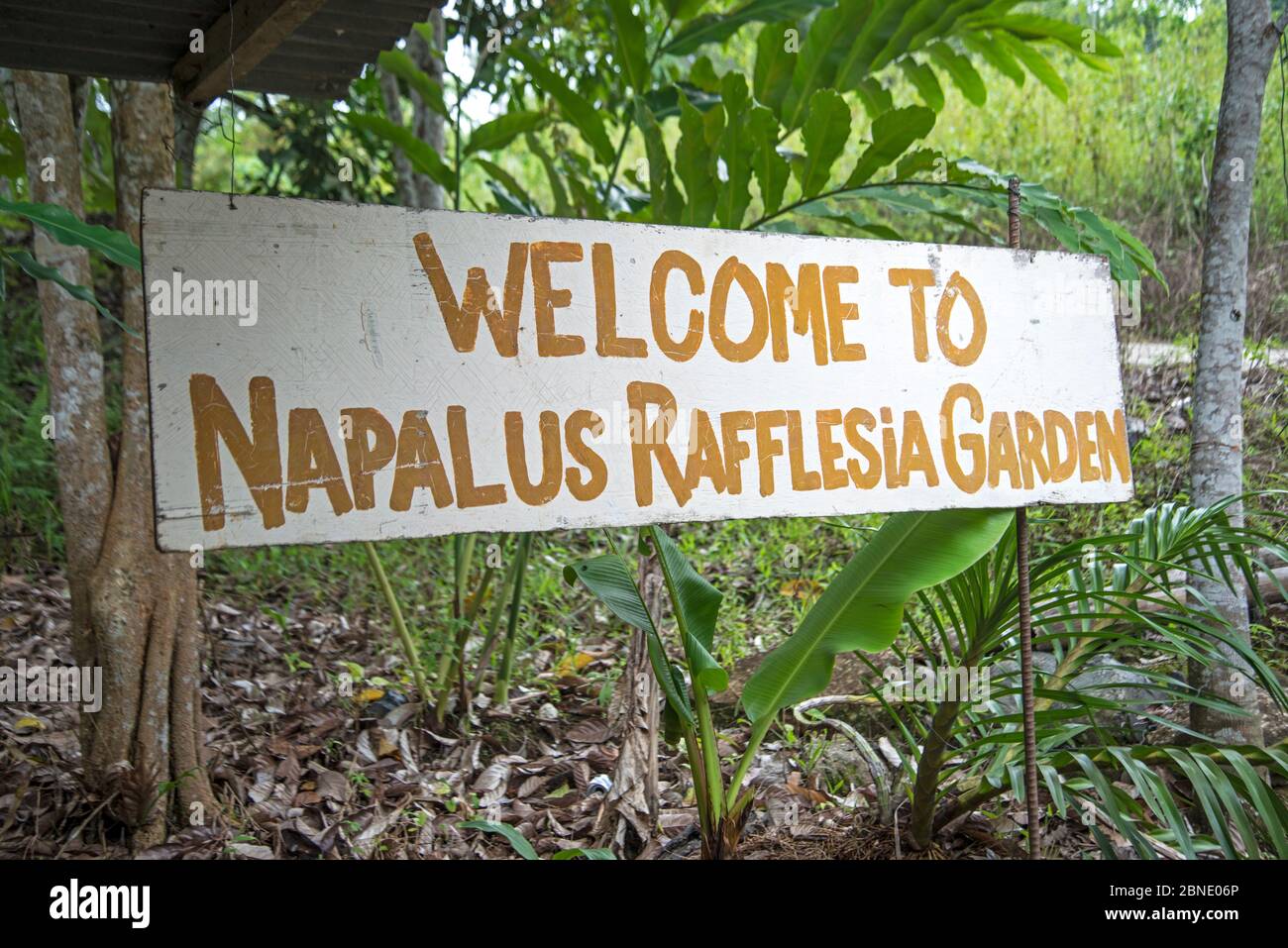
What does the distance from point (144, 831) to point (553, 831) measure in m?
0.93

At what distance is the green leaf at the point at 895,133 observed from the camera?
2.17m

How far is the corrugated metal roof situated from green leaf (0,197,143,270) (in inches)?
10.5

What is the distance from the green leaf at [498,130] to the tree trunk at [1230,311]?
1.86m

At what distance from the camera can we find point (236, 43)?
1.60 m

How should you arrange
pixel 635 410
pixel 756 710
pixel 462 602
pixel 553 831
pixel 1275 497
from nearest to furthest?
pixel 635 410
pixel 756 710
pixel 553 831
pixel 462 602
pixel 1275 497

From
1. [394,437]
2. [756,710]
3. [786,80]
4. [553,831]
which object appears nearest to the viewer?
[394,437]

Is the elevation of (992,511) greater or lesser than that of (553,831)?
greater

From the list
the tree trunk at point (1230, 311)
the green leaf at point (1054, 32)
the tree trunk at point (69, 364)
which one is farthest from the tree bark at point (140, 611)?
the tree trunk at point (1230, 311)

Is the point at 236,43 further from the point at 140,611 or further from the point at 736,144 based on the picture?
the point at 140,611

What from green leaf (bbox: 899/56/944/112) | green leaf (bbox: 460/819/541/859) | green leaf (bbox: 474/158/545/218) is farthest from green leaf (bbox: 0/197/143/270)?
green leaf (bbox: 899/56/944/112)

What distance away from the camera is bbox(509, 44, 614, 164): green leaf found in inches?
99.7

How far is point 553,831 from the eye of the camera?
243 centimetres

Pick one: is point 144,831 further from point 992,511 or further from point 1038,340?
point 1038,340
